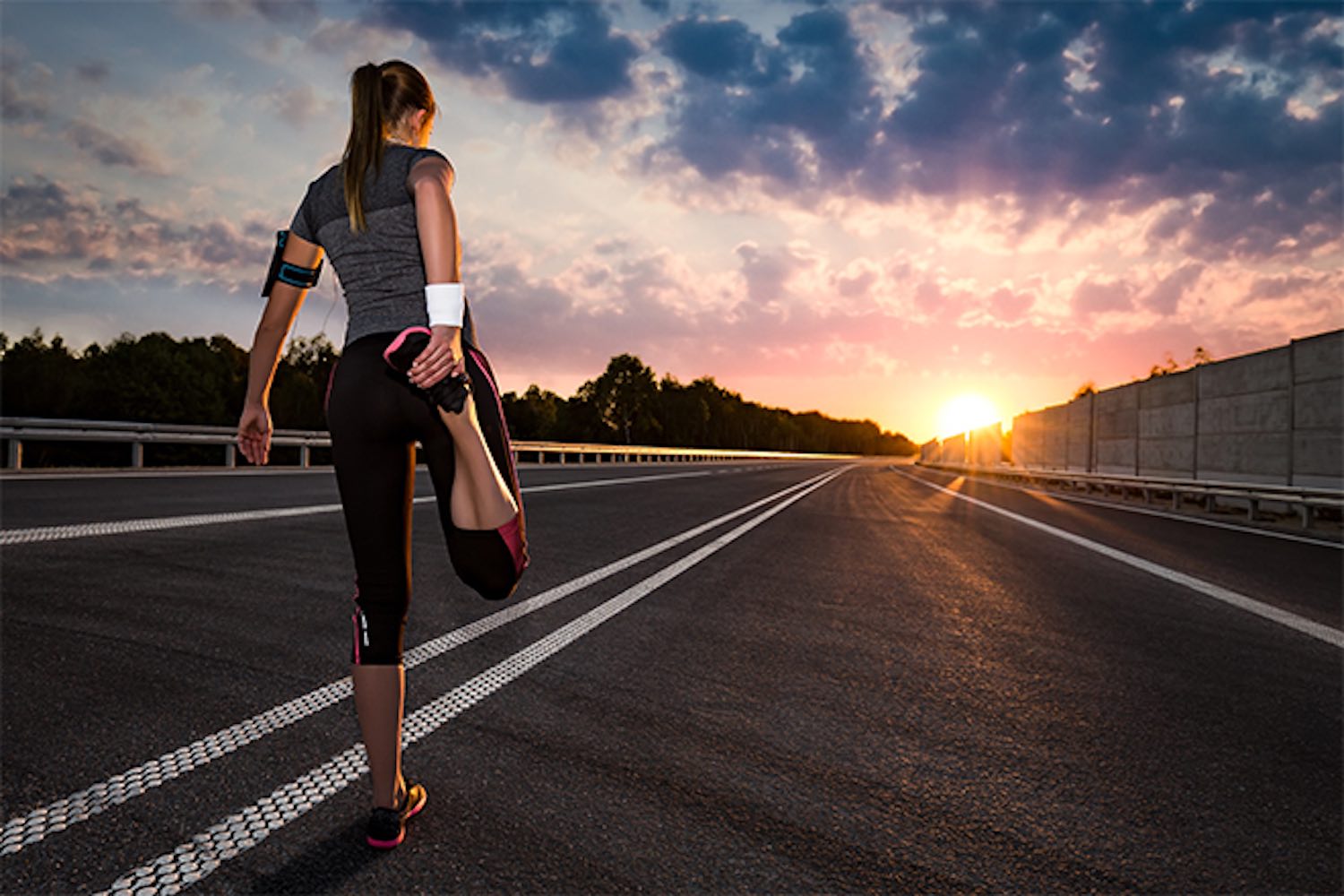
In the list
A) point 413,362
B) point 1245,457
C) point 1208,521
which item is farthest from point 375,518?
point 1245,457

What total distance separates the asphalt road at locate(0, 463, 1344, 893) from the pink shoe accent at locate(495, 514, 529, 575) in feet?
2.38

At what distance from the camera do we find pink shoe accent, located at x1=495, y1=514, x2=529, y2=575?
2.22 metres

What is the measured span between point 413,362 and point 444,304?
185 mm

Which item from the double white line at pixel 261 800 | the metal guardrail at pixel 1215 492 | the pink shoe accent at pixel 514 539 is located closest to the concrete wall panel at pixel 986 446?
the metal guardrail at pixel 1215 492

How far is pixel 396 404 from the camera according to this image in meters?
2.15

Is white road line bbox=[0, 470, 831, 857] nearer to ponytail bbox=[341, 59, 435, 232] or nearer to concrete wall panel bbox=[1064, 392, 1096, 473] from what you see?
ponytail bbox=[341, 59, 435, 232]

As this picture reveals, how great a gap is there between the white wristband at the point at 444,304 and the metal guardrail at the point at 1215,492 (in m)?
14.3

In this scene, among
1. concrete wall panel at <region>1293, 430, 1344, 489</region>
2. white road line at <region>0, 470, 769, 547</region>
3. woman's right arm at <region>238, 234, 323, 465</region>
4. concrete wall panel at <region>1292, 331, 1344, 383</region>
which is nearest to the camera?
woman's right arm at <region>238, 234, 323, 465</region>

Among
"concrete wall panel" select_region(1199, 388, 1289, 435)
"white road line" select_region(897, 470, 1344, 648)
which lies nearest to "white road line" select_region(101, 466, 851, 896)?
"white road line" select_region(897, 470, 1344, 648)

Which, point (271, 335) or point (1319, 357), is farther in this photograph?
point (1319, 357)

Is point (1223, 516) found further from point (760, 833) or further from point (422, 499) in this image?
point (760, 833)

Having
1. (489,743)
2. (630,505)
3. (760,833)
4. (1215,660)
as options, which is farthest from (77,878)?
(630,505)

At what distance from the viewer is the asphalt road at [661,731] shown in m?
2.02

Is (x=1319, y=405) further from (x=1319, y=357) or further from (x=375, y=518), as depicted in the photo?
(x=375, y=518)
